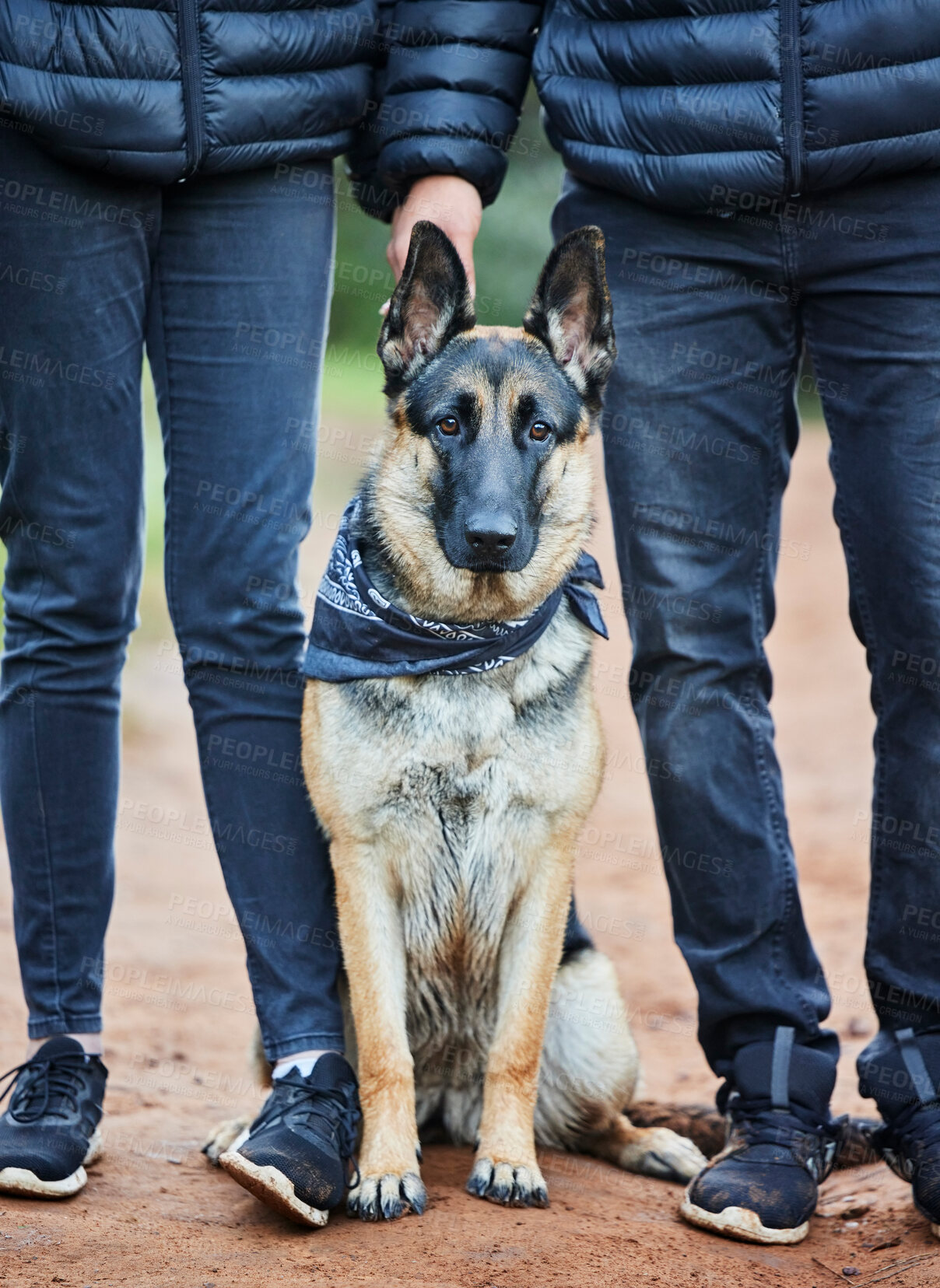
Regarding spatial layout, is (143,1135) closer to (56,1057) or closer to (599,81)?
(56,1057)

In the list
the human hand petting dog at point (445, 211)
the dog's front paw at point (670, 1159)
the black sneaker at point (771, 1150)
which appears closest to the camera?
the black sneaker at point (771, 1150)

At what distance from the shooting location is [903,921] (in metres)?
2.69

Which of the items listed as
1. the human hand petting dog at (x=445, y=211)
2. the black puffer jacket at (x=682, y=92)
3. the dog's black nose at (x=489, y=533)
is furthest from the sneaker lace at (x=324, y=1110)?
the black puffer jacket at (x=682, y=92)

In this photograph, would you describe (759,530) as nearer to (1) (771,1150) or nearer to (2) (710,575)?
(2) (710,575)

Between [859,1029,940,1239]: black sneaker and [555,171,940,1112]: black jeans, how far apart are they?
4 cm

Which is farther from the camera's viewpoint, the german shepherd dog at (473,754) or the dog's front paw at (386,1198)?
the german shepherd dog at (473,754)

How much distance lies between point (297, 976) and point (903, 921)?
1.27 meters

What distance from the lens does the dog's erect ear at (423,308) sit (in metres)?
2.77

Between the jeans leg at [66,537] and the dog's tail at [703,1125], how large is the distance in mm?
1447

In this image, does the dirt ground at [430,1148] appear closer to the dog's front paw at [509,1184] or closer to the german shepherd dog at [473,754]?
the dog's front paw at [509,1184]

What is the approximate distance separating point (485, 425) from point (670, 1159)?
1.74m

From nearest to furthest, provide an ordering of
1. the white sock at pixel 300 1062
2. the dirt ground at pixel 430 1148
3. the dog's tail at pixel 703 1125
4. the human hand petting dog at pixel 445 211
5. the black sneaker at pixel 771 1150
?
the dirt ground at pixel 430 1148 < the black sneaker at pixel 771 1150 < the white sock at pixel 300 1062 < the human hand petting dog at pixel 445 211 < the dog's tail at pixel 703 1125

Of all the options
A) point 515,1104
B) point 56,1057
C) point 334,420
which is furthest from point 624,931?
point 334,420

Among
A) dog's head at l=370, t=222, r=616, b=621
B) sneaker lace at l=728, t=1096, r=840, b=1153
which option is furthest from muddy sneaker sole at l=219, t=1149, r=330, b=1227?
dog's head at l=370, t=222, r=616, b=621
